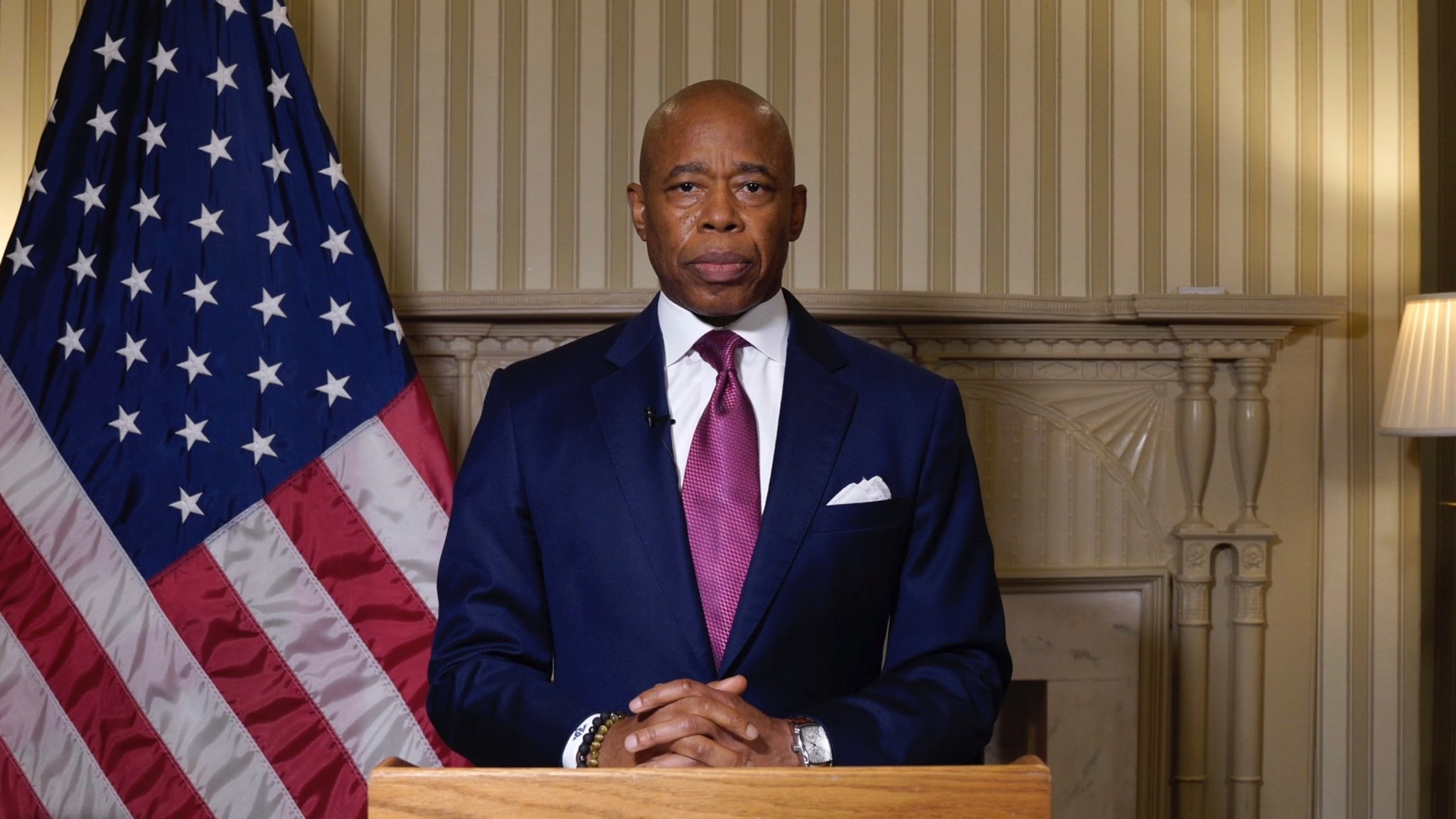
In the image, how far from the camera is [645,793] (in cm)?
98

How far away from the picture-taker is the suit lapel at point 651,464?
149 centimetres

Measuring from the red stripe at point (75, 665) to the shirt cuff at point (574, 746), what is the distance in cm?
143

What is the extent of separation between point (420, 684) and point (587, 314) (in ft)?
2.94

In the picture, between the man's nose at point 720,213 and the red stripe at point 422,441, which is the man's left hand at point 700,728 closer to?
the man's nose at point 720,213

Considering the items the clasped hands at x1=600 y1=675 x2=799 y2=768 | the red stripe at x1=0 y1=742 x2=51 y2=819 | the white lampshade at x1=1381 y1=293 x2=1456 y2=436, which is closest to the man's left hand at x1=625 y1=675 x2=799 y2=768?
the clasped hands at x1=600 y1=675 x2=799 y2=768

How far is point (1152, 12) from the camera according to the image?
10.6ft

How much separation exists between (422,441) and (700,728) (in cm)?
141

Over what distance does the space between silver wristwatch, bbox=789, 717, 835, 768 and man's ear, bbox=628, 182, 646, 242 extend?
609 mm

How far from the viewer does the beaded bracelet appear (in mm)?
1330

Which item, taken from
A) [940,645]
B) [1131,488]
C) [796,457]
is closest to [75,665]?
[796,457]

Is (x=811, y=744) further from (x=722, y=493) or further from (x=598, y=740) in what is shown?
(x=722, y=493)

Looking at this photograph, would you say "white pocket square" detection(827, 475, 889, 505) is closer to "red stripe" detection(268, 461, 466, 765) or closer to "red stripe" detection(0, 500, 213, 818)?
"red stripe" detection(268, 461, 466, 765)

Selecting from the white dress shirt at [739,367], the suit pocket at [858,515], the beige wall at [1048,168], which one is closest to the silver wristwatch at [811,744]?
the suit pocket at [858,515]

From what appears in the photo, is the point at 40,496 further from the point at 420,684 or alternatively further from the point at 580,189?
the point at 580,189
